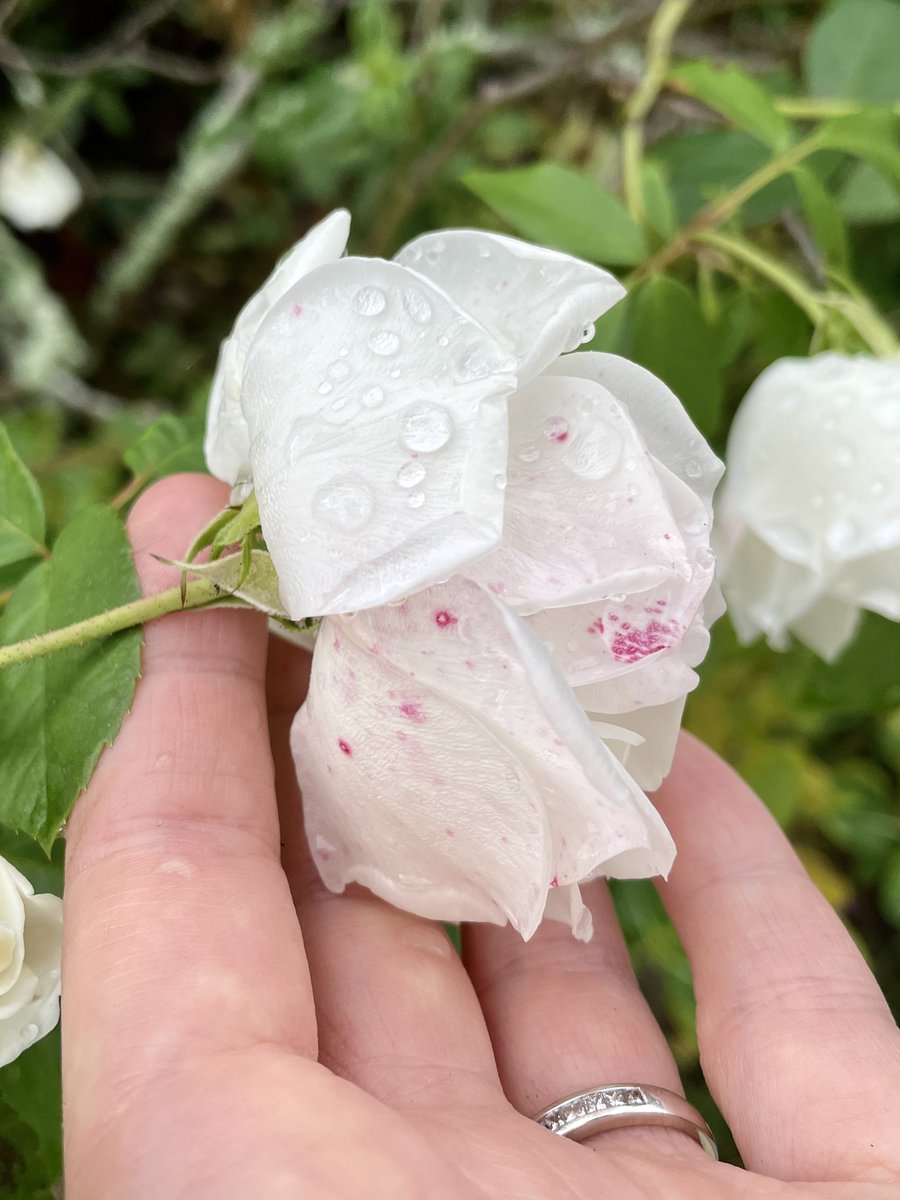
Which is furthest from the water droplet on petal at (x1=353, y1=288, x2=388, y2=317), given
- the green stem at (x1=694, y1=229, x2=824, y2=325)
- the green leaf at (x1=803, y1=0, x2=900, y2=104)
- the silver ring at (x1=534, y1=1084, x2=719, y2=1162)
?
the green leaf at (x1=803, y1=0, x2=900, y2=104)

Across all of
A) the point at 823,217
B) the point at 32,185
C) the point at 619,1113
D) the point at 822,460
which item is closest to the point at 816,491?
the point at 822,460

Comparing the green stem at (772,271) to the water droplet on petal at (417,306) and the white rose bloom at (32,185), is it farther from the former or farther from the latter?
the white rose bloom at (32,185)

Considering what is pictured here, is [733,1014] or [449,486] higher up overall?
[449,486]

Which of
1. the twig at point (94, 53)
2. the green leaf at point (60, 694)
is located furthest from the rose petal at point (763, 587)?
the twig at point (94, 53)

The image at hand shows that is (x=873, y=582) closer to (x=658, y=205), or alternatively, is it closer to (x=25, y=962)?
(x=658, y=205)

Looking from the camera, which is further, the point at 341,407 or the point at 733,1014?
the point at 733,1014

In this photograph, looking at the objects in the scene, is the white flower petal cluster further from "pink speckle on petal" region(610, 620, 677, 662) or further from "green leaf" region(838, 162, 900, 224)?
"green leaf" region(838, 162, 900, 224)

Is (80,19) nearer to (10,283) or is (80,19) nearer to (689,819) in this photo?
(10,283)

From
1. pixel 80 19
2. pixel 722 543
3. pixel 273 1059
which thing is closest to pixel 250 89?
pixel 80 19
